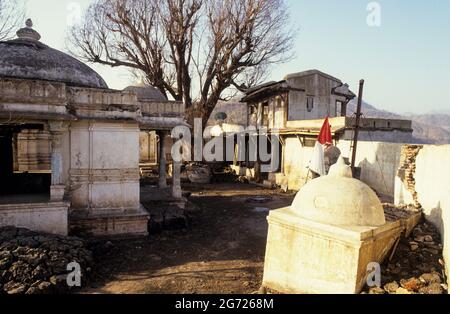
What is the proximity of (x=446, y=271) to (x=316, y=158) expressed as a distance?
8.60 meters

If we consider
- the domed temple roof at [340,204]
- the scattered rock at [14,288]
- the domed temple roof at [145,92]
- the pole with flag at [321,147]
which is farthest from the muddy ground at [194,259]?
the domed temple roof at [145,92]

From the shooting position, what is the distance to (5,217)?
8680 millimetres

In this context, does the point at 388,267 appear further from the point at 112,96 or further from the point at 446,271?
the point at 112,96

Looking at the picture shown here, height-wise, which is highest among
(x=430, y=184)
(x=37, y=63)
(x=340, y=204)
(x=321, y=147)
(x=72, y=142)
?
(x=37, y=63)

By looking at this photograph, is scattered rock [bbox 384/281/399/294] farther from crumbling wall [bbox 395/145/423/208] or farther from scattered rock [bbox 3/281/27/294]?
scattered rock [bbox 3/281/27/294]

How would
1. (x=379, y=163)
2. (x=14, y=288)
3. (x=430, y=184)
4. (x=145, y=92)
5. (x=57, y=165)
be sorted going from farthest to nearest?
(x=145, y=92)
(x=379, y=163)
(x=57, y=165)
(x=430, y=184)
(x=14, y=288)

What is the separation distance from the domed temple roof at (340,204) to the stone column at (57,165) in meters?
6.41

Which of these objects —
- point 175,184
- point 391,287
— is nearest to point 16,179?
point 175,184

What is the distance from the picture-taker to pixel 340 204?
5664 millimetres

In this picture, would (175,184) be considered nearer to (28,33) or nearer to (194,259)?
(194,259)

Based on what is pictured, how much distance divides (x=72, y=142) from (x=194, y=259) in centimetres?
475

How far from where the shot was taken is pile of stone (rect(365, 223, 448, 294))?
206 inches

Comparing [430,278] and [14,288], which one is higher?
[430,278]
